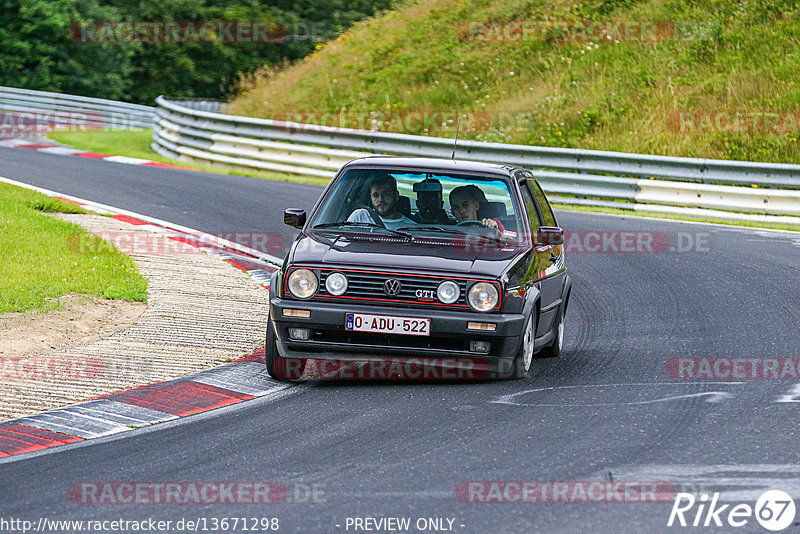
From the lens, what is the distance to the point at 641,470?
19.0ft

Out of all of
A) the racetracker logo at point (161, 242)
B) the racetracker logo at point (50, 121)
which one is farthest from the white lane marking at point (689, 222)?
the racetracker logo at point (50, 121)

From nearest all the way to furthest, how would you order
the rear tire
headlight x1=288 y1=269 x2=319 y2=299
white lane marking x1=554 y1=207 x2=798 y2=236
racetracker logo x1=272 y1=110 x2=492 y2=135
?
1. headlight x1=288 y1=269 x2=319 y2=299
2. the rear tire
3. white lane marking x1=554 y1=207 x2=798 y2=236
4. racetracker logo x1=272 y1=110 x2=492 y2=135

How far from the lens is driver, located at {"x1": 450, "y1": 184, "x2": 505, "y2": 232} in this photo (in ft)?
28.7

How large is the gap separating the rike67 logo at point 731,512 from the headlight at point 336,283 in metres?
3.11

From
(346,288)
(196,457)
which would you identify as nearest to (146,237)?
(346,288)

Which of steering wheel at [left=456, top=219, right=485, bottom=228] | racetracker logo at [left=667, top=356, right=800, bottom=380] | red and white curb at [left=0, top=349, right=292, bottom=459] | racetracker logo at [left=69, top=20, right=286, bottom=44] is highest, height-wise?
racetracker logo at [left=69, top=20, right=286, bottom=44]

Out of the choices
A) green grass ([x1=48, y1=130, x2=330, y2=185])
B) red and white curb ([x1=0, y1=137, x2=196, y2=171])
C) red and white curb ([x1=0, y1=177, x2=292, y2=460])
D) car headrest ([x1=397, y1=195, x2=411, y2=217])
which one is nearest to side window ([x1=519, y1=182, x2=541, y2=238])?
car headrest ([x1=397, y1=195, x2=411, y2=217])

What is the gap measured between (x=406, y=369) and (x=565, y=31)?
21.3 m

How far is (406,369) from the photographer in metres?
8.40

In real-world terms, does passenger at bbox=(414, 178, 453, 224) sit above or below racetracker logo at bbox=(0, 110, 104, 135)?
below

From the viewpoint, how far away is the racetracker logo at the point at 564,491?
5.34m

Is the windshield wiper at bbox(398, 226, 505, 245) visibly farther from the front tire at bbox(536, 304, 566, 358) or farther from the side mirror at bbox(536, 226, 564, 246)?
the front tire at bbox(536, 304, 566, 358)

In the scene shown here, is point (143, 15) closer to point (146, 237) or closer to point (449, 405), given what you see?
point (146, 237)

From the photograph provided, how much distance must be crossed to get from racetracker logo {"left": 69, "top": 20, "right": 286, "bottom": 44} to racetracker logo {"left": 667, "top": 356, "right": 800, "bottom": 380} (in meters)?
36.6
